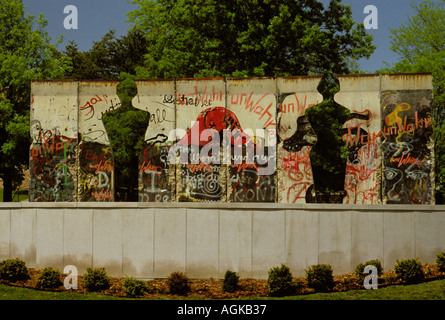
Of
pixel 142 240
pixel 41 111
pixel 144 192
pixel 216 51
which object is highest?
pixel 216 51

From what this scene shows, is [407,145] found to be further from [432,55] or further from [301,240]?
[432,55]

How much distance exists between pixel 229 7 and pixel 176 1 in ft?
16.3

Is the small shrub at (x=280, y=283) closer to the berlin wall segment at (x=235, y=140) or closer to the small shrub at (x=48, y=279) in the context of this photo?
the berlin wall segment at (x=235, y=140)

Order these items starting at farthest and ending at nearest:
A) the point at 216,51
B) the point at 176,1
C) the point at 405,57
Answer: the point at 405,57 → the point at 176,1 → the point at 216,51

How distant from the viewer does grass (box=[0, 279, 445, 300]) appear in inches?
508

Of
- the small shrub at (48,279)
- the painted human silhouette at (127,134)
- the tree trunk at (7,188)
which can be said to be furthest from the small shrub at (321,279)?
the tree trunk at (7,188)

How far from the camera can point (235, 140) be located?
54.4ft

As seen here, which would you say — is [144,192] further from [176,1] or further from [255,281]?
[176,1]

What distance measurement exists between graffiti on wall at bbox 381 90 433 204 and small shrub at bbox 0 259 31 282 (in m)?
10.5

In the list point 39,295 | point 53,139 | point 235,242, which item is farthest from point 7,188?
point 235,242

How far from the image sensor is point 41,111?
56.1 feet

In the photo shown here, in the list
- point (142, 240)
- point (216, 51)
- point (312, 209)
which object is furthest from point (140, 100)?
point (216, 51)

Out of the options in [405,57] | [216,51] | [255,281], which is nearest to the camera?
[255,281]

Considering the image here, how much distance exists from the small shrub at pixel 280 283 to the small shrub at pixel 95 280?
4410mm
